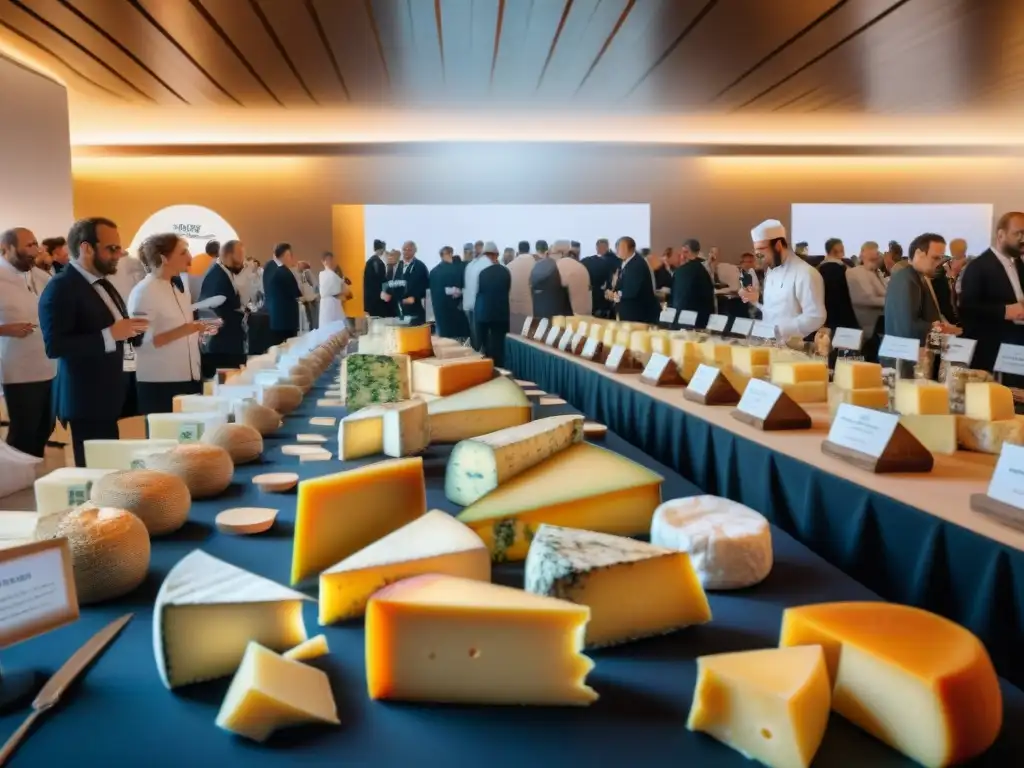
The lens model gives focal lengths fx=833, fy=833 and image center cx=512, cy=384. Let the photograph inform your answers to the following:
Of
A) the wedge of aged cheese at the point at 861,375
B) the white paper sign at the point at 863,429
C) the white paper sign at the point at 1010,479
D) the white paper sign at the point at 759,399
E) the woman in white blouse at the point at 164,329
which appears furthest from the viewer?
the woman in white blouse at the point at 164,329

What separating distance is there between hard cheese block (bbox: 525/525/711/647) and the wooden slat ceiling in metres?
4.92

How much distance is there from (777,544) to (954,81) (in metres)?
7.82

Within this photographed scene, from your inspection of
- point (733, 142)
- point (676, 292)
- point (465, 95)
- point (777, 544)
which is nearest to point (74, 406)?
point (777, 544)

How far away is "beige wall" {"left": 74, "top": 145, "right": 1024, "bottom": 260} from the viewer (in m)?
11.4

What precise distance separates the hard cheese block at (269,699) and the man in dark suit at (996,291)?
3.69 meters

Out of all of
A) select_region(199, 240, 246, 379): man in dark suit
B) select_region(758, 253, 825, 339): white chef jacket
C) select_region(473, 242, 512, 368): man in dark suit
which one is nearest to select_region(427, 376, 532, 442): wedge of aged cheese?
select_region(758, 253, 825, 339): white chef jacket

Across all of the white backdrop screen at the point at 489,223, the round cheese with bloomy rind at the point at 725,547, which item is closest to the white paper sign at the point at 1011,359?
the round cheese with bloomy rind at the point at 725,547

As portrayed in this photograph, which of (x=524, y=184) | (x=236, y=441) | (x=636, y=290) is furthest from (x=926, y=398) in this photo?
(x=524, y=184)

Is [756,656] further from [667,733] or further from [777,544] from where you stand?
[777,544]

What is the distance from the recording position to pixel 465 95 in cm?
816

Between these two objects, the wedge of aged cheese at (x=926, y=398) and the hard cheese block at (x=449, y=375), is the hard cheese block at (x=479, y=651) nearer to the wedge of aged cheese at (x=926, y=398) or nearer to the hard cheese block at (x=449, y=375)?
the wedge of aged cheese at (x=926, y=398)

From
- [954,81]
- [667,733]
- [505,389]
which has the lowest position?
[667,733]

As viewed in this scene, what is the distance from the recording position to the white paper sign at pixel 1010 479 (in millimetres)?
1188

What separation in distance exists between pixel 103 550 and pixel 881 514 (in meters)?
1.19
